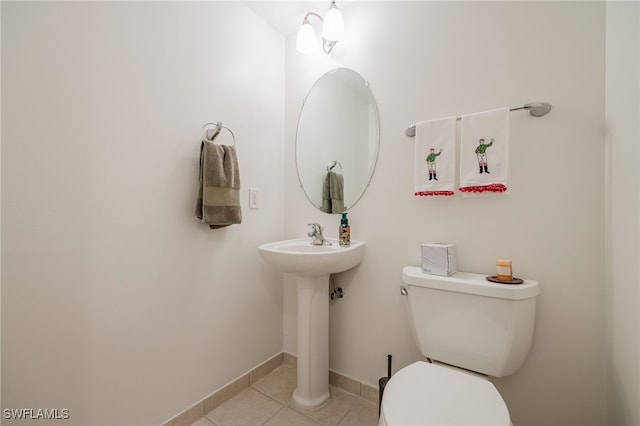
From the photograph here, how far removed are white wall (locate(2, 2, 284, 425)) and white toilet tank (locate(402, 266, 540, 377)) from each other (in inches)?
40.3

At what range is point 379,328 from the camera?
56.9 inches

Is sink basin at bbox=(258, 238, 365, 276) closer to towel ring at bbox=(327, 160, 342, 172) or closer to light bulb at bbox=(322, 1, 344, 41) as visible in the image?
towel ring at bbox=(327, 160, 342, 172)

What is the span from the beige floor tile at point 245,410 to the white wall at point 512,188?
458 millimetres

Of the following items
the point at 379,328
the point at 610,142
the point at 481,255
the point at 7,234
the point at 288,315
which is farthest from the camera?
the point at 288,315

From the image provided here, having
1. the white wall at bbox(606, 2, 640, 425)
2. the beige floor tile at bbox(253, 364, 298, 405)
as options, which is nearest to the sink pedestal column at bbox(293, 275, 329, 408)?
the beige floor tile at bbox(253, 364, 298, 405)

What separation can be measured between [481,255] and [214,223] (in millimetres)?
1248

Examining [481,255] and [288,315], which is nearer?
[481,255]

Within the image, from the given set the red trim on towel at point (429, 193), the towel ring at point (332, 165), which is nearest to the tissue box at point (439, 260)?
the red trim on towel at point (429, 193)

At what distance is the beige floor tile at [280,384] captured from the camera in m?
1.48

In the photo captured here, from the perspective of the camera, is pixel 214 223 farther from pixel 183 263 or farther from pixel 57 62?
pixel 57 62

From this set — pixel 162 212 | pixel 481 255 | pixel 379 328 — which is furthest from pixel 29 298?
pixel 481 255

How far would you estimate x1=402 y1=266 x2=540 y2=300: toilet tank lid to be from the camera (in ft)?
3.12

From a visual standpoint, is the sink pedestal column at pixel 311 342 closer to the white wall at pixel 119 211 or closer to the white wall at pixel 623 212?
the white wall at pixel 119 211

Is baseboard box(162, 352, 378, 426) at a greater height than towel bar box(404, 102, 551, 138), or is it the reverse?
towel bar box(404, 102, 551, 138)
